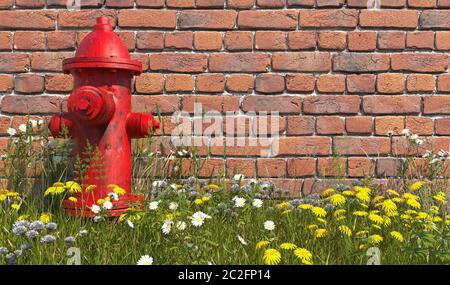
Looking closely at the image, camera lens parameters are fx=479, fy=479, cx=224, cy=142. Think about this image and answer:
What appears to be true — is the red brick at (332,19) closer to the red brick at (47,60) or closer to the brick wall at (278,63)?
the brick wall at (278,63)

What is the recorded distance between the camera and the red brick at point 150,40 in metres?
2.71

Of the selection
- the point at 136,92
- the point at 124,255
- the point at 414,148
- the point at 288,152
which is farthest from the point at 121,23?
the point at 414,148

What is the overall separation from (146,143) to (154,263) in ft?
3.45

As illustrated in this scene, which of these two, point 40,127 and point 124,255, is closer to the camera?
point 124,255

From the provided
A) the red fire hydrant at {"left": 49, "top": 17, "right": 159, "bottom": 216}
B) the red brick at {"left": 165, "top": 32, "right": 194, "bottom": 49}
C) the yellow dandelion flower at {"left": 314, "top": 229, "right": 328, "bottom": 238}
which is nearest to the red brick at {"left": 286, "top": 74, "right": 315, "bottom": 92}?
the red brick at {"left": 165, "top": 32, "right": 194, "bottom": 49}

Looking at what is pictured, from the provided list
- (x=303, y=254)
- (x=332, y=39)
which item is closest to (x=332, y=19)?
(x=332, y=39)

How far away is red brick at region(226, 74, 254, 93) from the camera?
271 centimetres

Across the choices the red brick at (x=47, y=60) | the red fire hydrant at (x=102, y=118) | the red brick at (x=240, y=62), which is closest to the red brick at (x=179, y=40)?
the red brick at (x=240, y=62)

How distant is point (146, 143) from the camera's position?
269cm

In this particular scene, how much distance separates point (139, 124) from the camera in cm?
230

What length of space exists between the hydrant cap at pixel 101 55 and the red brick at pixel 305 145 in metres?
0.94

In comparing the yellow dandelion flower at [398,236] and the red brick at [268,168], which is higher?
the red brick at [268,168]

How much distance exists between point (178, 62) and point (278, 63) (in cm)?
57

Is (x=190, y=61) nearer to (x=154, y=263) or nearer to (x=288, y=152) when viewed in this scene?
(x=288, y=152)
